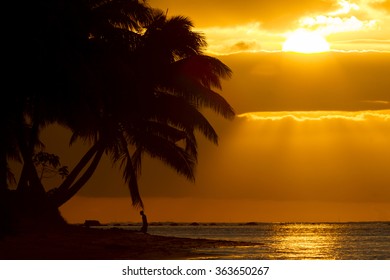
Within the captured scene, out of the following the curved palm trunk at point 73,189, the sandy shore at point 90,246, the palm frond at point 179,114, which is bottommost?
the sandy shore at point 90,246

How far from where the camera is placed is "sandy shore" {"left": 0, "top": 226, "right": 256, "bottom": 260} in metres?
31.6

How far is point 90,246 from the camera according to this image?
3356 cm

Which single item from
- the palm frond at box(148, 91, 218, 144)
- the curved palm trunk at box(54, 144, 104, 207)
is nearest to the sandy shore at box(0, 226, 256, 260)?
the curved palm trunk at box(54, 144, 104, 207)

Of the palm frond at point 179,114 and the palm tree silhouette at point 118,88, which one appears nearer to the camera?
the palm tree silhouette at point 118,88

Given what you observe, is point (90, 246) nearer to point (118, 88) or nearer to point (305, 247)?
point (118, 88)

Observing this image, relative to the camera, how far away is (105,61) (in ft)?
110

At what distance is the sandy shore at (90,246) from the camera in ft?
104

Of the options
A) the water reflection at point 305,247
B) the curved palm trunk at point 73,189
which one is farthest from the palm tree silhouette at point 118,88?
the water reflection at point 305,247

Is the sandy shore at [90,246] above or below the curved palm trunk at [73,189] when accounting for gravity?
below

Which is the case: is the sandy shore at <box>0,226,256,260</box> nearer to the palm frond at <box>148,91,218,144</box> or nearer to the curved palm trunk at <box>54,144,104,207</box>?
the curved palm trunk at <box>54,144,104,207</box>

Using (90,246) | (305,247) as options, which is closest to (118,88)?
(90,246)

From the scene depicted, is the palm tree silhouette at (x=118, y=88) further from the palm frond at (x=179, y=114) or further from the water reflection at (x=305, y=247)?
the water reflection at (x=305, y=247)

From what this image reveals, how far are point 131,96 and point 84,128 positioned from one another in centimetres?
230
